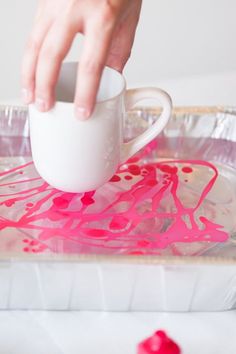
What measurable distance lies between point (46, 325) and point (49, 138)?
0.46ft

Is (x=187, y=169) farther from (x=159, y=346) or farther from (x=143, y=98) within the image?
(x=159, y=346)

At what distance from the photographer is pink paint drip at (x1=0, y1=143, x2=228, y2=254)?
21.0 inches

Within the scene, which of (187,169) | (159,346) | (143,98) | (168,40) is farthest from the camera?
A: (168,40)

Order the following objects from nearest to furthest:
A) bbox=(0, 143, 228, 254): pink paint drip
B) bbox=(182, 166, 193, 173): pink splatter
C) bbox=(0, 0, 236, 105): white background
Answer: bbox=(0, 143, 228, 254): pink paint drip → bbox=(182, 166, 193, 173): pink splatter → bbox=(0, 0, 236, 105): white background

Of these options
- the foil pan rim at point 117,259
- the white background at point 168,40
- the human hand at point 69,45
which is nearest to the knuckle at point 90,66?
the human hand at point 69,45

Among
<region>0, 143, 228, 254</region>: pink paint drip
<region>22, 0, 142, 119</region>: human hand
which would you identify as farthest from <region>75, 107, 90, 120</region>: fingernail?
<region>0, 143, 228, 254</region>: pink paint drip

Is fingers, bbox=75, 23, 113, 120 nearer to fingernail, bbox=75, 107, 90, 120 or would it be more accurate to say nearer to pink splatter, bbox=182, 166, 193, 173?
fingernail, bbox=75, 107, 90, 120

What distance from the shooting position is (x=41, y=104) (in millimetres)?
479

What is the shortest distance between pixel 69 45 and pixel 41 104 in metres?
0.05

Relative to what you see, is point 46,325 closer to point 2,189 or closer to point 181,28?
point 2,189

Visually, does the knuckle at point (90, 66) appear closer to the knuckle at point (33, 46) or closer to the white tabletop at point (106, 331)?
the knuckle at point (33, 46)

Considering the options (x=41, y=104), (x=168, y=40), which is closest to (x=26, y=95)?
(x=41, y=104)

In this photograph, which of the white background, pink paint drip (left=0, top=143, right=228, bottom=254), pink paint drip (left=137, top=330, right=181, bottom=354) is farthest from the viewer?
the white background

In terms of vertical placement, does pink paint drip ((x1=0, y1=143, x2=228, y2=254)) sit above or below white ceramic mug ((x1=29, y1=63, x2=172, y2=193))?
below
